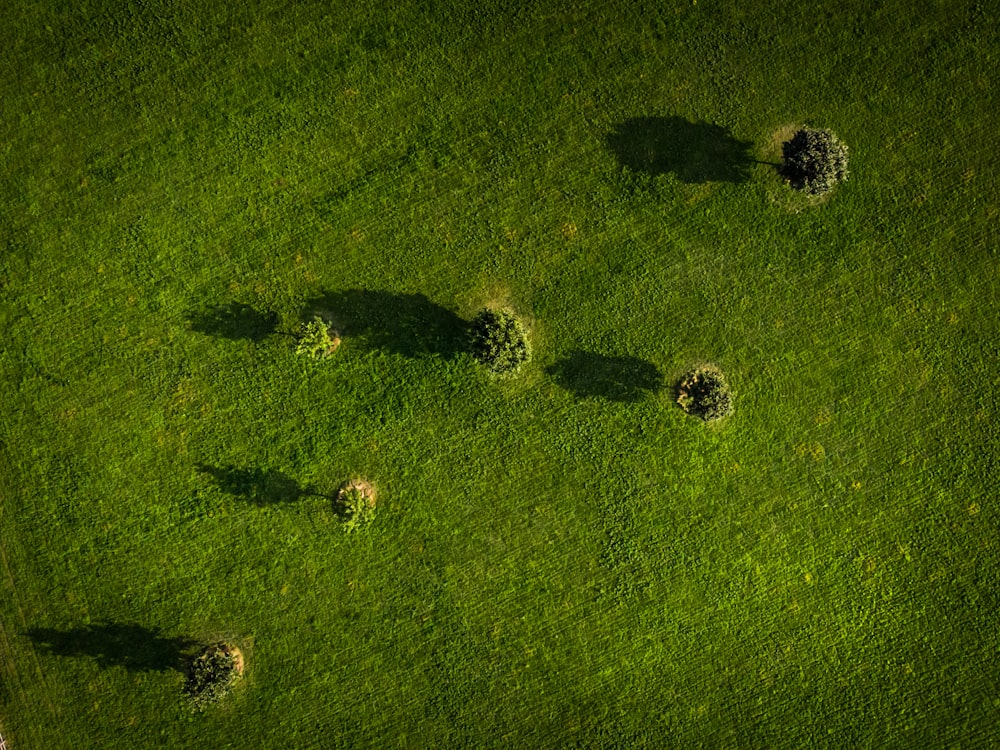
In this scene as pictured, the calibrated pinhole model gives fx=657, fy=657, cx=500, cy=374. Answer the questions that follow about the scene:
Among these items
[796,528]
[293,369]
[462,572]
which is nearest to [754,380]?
[796,528]

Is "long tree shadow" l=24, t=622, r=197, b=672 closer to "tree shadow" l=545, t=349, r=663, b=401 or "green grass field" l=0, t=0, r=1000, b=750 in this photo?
"green grass field" l=0, t=0, r=1000, b=750

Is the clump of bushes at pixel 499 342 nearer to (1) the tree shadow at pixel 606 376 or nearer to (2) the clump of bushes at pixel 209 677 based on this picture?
(1) the tree shadow at pixel 606 376

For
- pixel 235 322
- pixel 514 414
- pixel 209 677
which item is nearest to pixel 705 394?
pixel 514 414

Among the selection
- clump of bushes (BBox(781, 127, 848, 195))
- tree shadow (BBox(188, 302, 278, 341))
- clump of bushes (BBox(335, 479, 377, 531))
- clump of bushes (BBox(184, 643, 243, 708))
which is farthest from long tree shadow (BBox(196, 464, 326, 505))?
clump of bushes (BBox(781, 127, 848, 195))

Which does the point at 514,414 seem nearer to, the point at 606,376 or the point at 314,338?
the point at 606,376

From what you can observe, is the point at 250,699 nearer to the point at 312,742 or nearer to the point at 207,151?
the point at 312,742
